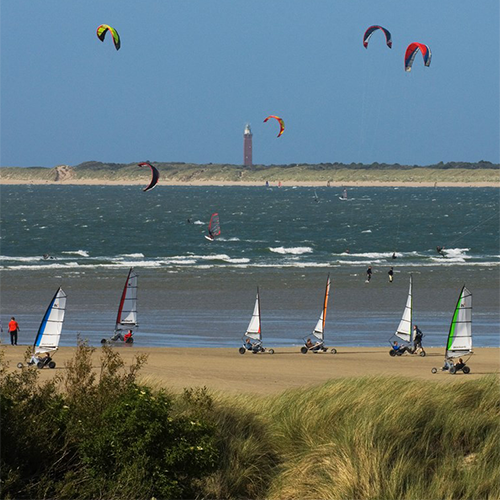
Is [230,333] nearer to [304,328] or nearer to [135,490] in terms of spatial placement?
[304,328]

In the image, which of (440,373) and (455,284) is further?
(455,284)

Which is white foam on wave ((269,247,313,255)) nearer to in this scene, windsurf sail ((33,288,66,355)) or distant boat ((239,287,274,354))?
distant boat ((239,287,274,354))

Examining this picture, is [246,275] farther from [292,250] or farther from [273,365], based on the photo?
[273,365]

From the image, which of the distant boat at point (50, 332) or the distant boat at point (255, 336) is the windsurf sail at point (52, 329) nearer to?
the distant boat at point (50, 332)

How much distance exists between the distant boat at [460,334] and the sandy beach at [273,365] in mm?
311

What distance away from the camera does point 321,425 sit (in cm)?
878

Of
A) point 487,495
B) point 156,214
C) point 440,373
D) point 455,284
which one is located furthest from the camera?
point 156,214

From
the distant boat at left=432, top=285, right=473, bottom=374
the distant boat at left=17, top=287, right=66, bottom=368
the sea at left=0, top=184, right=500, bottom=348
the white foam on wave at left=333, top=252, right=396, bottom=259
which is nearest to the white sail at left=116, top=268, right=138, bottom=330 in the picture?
the sea at left=0, top=184, right=500, bottom=348

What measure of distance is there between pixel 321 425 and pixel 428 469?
1181mm

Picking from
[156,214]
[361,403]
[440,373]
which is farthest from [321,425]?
[156,214]

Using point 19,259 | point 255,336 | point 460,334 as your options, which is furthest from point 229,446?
point 19,259

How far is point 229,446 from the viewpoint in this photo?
825 cm

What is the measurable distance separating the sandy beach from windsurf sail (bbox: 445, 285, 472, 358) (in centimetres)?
50

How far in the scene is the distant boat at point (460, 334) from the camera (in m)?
18.0
